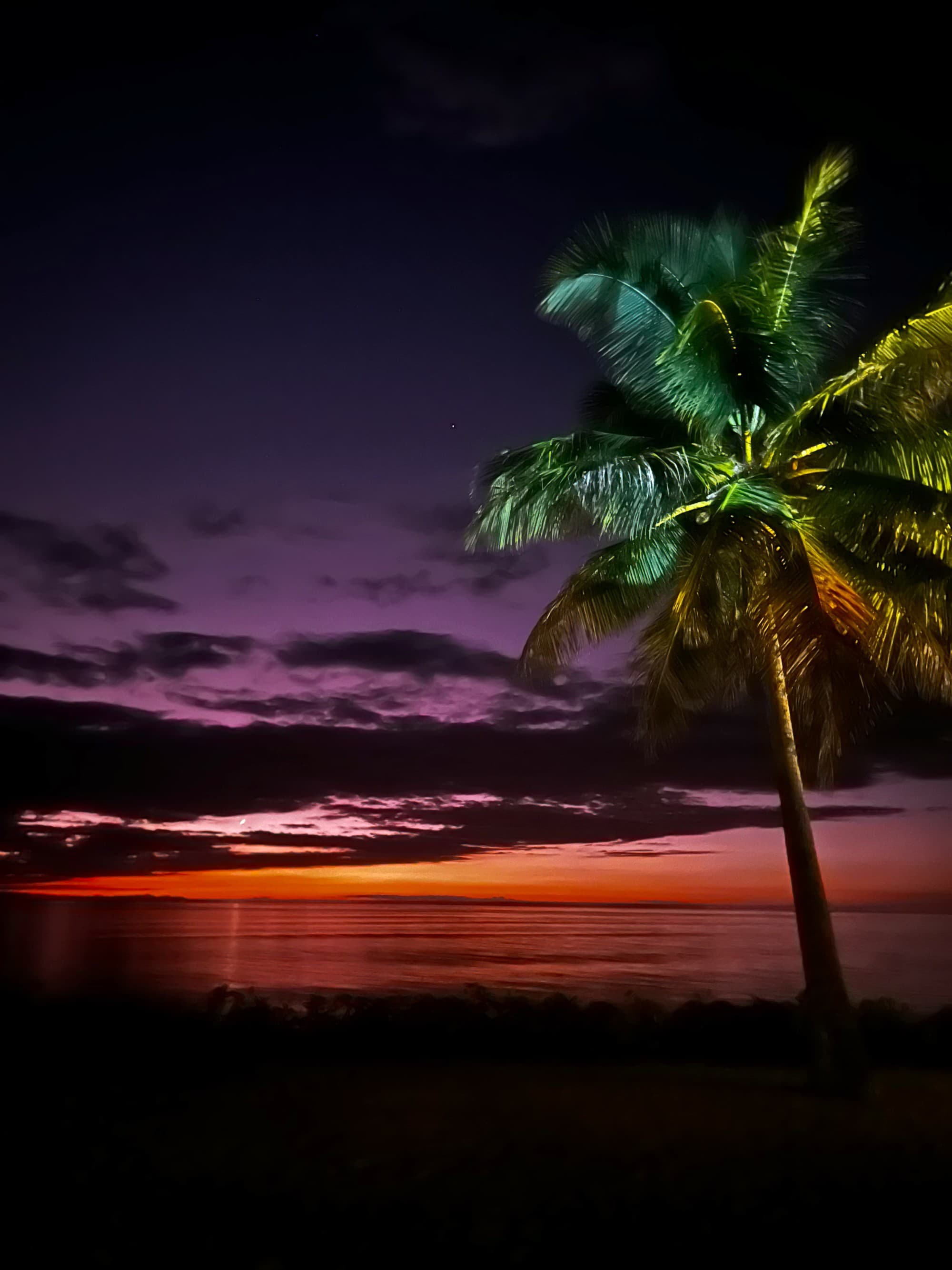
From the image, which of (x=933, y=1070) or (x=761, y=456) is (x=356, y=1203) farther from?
(x=761, y=456)

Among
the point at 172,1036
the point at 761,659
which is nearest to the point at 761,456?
the point at 761,659

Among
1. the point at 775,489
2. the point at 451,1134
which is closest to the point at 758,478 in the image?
the point at 775,489

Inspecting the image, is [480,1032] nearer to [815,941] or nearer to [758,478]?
[815,941]

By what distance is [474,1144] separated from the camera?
27.1ft

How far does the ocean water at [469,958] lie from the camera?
1190 inches

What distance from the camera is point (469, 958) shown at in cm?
4216

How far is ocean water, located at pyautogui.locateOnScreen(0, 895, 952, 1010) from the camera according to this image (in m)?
30.2

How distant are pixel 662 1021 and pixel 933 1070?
10.2 ft

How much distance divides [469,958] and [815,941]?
33576 mm

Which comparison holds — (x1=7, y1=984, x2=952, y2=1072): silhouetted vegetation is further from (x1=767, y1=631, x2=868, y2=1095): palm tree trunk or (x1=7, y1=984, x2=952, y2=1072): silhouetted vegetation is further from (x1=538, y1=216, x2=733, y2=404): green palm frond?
(x1=538, y1=216, x2=733, y2=404): green palm frond

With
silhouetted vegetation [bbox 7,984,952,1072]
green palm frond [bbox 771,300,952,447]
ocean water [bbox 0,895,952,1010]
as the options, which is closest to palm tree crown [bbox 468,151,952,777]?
green palm frond [bbox 771,300,952,447]

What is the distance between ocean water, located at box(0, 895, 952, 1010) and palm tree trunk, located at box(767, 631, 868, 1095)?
17834 mm

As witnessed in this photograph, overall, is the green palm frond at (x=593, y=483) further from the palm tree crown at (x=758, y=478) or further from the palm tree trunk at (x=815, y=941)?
the palm tree trunk at (x=815, y=941)

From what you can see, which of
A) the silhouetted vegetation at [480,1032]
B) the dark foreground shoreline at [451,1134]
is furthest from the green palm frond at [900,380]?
the dark foreground shoreline at [451,1134]
